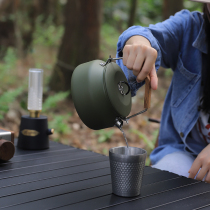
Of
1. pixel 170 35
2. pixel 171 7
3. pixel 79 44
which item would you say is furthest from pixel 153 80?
pixel 171 7

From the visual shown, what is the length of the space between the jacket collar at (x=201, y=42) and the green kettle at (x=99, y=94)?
74 cm

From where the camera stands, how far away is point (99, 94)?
83cm

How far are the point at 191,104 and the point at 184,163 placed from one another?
296mm

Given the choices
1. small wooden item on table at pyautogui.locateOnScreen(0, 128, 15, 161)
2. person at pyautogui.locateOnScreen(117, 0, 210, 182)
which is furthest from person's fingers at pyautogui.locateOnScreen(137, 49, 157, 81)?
small wooden item on table at pyautogui.locateOnScreen(0, 128, 15, 161)

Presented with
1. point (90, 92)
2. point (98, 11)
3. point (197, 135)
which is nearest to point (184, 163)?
point (197, 135)

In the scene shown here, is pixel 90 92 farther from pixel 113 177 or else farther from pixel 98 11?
Result: pixel 98 11

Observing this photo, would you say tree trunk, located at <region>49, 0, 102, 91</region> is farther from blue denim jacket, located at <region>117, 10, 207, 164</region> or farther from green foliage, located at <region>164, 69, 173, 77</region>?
blue denim jacket, located at <region>117, 10, 207, 164</region>

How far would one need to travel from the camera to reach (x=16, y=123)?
10.6 feet

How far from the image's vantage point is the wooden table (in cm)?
81

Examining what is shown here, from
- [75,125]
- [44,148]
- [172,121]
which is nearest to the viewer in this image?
[44,148]

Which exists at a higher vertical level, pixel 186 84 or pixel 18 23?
pixel 18 23

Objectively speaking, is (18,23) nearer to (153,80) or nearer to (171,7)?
(171,7)

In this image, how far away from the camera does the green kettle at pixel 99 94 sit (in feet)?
2.72

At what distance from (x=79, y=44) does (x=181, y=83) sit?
272cm
